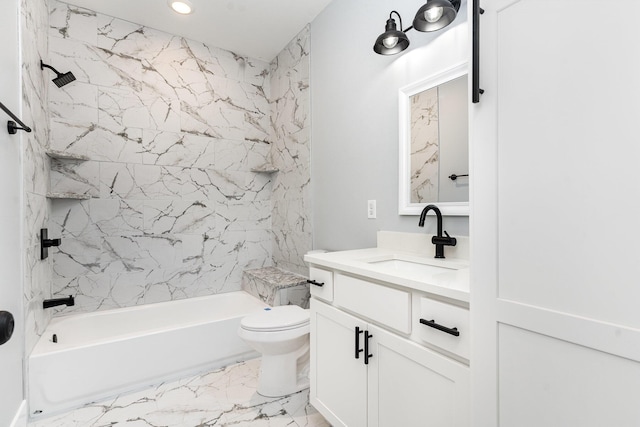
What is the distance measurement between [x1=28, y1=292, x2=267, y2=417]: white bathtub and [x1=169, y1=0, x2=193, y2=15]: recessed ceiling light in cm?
248

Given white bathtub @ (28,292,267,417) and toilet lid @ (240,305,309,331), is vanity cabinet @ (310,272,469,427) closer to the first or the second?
toilet lid @ (240,305,309,331)

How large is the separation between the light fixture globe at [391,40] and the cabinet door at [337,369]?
1.42m

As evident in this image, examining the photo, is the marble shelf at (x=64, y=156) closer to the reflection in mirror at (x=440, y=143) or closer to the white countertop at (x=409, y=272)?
the white countertop at (x=409, y=272)

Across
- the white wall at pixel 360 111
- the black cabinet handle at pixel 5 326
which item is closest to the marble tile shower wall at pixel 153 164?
the white wall at pixel 360 111

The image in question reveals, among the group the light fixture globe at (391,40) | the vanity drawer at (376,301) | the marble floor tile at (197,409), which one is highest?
the light fixture globe at (391,40)

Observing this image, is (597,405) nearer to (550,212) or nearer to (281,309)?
(550,212)

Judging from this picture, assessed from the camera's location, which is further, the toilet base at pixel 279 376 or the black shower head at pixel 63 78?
the black shower head at pixel 63 78

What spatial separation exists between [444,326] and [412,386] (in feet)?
0.96

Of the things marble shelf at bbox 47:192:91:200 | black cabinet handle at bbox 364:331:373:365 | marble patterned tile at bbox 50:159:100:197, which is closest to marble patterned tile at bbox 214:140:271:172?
marble patterned tile at bbox 50:159:100:197

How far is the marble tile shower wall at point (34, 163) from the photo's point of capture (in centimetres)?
168

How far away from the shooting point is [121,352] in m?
2.05

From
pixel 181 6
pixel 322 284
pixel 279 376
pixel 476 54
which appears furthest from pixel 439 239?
pixel 181 6

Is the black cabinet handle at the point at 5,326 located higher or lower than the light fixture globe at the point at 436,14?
lower

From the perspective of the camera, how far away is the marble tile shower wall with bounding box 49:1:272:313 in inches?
98.0
